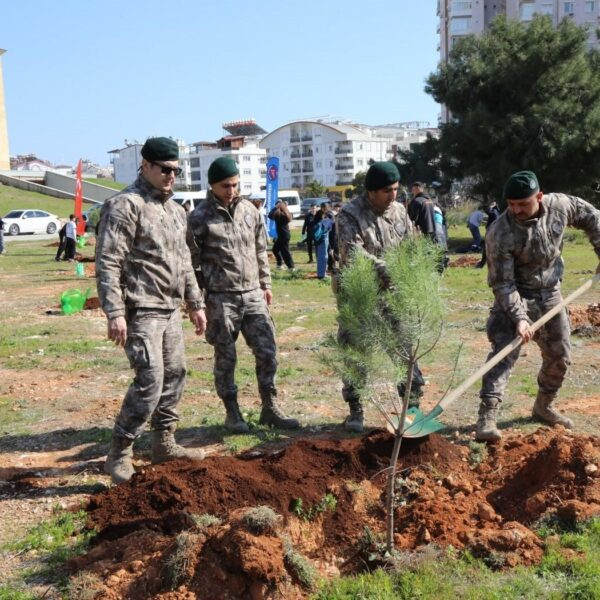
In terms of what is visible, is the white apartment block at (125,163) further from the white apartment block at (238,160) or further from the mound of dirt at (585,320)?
the mound of dirt at (585,320)

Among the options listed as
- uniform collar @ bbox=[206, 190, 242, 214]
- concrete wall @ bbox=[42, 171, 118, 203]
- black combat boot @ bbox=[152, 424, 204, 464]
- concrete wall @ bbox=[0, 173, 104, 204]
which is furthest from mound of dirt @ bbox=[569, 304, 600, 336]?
concrete wall @ bbox=[42, 171, 118, 203]

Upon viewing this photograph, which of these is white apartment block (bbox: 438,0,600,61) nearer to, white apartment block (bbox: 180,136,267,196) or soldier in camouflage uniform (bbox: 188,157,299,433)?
white apartment block (bbox: 180,136,267,196)

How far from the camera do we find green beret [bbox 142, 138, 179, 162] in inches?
181

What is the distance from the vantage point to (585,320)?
9727mm

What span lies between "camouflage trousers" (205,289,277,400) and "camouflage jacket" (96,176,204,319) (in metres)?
0.75

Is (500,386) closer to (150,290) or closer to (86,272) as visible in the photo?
(150,290)

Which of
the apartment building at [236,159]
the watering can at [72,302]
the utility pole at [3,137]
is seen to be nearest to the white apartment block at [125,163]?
the apartment building at [236,159]

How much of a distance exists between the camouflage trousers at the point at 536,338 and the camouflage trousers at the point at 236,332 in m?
1.65

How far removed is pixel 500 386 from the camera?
5352 mm

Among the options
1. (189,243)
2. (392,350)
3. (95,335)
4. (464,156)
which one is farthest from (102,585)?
(464,156)

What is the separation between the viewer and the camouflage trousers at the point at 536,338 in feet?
17.4

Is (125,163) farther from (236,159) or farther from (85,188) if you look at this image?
(85,188)

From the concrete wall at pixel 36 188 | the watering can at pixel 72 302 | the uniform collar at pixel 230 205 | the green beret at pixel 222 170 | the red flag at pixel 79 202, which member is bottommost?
the watering can at pixel 72 302

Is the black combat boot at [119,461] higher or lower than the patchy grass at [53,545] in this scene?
higher
